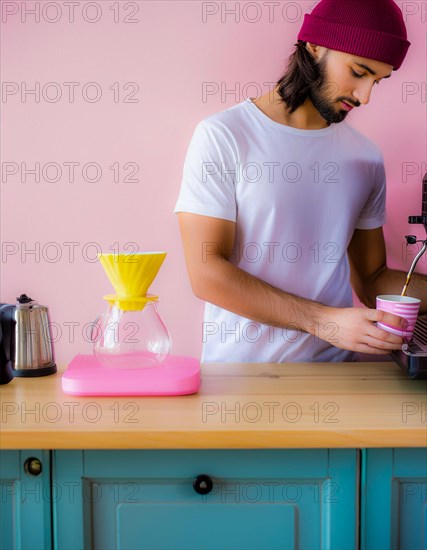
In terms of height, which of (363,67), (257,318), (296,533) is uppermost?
(363,67)

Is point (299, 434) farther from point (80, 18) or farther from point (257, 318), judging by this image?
point (80, 18)

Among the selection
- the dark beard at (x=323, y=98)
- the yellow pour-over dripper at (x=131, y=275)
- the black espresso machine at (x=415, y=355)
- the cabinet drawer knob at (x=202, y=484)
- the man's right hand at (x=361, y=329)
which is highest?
the dark beard at (x=323, y=98)

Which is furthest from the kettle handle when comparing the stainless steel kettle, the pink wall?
the pink wall

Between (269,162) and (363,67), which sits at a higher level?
(363,67)

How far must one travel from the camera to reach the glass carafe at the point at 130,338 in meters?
1.30

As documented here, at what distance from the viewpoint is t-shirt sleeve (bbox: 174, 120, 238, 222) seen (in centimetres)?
164

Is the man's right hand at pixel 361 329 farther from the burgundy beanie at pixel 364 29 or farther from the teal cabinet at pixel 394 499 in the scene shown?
the burgundy beanie at pixel 364 29

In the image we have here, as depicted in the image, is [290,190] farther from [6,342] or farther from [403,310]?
[6,342]

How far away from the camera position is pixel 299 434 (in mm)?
1076

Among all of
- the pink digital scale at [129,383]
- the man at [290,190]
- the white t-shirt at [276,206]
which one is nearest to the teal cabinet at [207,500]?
the pink digital scale at [129,383]

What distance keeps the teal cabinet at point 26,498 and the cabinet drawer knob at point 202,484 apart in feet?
0.84

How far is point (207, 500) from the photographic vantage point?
3.73 feet

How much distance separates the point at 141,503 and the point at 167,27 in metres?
1.44

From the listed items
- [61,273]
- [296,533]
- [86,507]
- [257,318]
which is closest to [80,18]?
[61,273]
